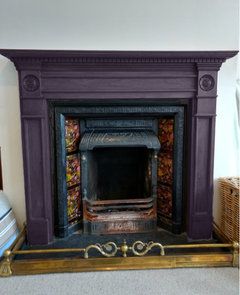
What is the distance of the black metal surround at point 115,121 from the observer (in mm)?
1723

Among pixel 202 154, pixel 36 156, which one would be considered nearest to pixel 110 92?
pixel 36 156

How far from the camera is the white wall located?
1730mm

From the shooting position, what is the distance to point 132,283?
1.41 m

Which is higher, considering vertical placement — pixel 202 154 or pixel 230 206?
pixel 202 154

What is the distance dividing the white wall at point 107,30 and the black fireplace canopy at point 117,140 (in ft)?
1.63

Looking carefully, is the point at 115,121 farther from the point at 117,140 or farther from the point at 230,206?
the point at 230,206

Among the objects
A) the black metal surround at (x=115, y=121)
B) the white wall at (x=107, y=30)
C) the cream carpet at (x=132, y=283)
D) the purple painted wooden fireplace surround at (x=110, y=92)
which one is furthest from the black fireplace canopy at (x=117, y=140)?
the cream carpet at (x=132, y=283)

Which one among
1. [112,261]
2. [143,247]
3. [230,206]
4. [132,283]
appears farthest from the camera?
[230,206]

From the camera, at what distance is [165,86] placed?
170cm

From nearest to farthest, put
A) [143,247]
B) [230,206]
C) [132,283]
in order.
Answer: [132,283], [143,247], [230,206]

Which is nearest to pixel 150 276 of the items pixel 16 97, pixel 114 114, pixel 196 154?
pixel 196 154

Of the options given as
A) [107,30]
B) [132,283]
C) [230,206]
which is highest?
[107,30]

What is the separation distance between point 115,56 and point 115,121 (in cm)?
46

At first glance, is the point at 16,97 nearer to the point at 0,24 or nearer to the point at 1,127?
the point at 1,127
